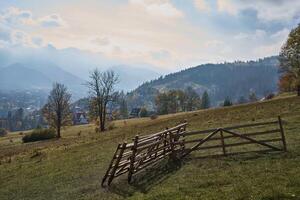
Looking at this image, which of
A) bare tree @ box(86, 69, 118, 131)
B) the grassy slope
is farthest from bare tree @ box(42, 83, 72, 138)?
the grassy slope

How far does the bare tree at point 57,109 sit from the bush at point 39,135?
337cm

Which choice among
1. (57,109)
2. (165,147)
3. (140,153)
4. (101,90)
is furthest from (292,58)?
(140,153)

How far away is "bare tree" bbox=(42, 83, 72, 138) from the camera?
288 ft

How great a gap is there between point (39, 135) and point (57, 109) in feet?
33.3

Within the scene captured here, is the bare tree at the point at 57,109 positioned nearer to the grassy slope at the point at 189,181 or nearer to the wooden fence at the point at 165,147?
the grassy slope at the point at 189,181

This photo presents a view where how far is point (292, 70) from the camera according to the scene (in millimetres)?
78875

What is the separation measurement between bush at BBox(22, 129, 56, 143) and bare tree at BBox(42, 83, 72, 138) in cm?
337

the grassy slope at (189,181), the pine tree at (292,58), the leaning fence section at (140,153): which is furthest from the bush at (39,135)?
the leaning fence section at (140,153)

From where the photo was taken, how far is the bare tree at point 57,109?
288 feet

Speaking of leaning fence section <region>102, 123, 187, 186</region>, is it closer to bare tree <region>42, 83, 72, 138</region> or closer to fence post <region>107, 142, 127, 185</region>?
fence post <region>107, 142, 127, 185</region>

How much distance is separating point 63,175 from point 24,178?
421 centimetres

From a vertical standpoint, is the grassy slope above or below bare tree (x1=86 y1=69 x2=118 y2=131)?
below

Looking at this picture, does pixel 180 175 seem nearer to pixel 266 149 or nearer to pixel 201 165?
pixel 201 165

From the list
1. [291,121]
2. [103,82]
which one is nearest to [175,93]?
[103,82]
